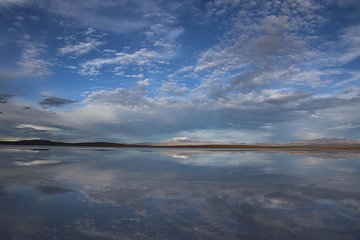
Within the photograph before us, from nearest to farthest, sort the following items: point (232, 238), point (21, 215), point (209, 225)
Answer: point (232, 238) → point (209, 225) → point (21, 215)

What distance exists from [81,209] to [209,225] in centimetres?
314

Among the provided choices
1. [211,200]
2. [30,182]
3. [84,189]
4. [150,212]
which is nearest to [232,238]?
[150,212]

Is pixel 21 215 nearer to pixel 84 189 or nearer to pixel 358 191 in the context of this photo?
pixel 84 189

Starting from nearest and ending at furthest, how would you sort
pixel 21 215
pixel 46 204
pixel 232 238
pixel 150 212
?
pixel 232 238
pixel 21 215
pixel 150 212
pixel 46 204

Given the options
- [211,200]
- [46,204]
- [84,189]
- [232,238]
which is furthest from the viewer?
[84,189]

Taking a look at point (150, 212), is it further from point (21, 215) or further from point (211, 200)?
point (21, 215)

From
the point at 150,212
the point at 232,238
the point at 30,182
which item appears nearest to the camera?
the point at 232,238

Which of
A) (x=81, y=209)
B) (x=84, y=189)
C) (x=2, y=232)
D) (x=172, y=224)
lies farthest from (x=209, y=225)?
(x=84, y=189)

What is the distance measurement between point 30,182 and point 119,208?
5391mm

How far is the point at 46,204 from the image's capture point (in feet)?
23.2

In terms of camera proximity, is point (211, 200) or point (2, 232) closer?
point (2, 232)

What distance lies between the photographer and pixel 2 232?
4930 millimetres

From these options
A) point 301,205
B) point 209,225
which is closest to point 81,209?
point 209,225

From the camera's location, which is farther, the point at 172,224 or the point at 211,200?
the point at 211,200
